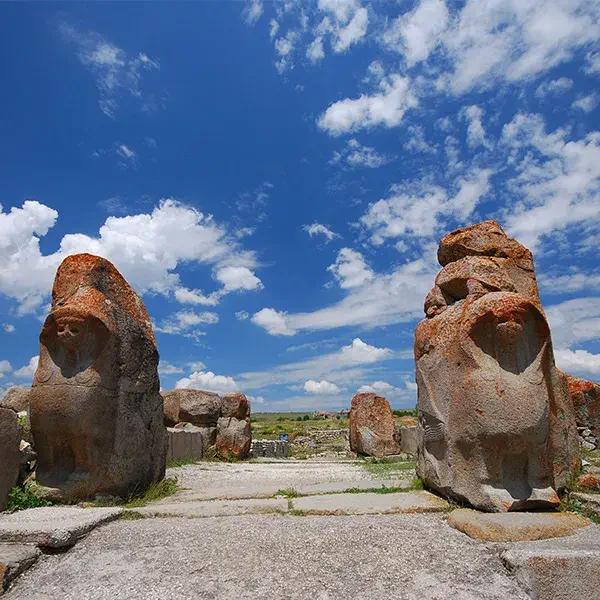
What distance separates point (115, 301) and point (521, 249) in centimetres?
525

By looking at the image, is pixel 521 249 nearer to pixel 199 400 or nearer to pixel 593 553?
pixel 593 553

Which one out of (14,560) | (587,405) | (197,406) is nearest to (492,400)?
(14,560)

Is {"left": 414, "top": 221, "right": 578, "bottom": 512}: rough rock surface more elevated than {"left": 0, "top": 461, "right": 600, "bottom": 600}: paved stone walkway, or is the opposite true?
{"left": 414, "top": 221, "right": 578, "bottom": 512}: rough rock surface

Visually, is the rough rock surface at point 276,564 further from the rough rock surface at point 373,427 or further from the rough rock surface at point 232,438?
the rough rock surface at point 373,427

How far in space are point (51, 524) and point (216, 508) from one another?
1729 mm

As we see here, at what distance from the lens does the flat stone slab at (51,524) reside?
4539 millimetres

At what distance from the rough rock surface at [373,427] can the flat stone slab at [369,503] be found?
9529 millimetres

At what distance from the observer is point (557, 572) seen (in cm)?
385

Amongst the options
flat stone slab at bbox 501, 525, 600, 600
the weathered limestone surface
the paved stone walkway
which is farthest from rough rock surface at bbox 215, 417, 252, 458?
flat stone slab at bbox 501, 525, 600, 600

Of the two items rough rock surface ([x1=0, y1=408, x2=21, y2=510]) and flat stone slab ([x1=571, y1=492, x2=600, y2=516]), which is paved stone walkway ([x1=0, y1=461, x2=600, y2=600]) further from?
flat stone slab ([x1=571, y1=492, x2=600, y2=516])

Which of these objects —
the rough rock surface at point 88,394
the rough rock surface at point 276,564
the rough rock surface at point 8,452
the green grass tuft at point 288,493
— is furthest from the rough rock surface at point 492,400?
the rough rock surface at point 8,452

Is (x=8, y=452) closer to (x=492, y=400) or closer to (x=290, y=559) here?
(x=290, y=559)

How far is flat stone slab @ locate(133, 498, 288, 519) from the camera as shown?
562 centimetres

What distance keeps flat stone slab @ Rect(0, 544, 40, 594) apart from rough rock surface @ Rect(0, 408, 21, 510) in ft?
4.49
